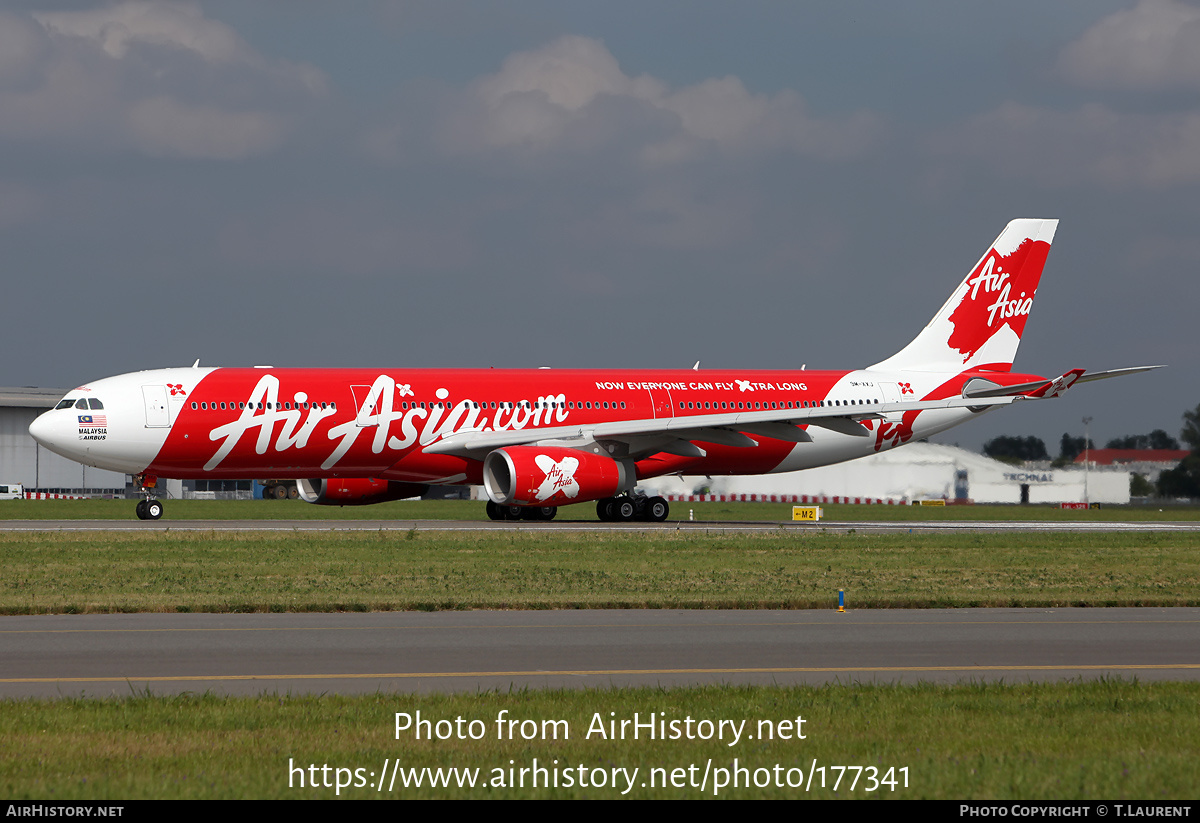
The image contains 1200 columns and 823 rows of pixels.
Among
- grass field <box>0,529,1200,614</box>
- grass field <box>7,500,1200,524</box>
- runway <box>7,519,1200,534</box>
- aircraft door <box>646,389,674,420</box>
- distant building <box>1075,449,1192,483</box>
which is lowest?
grass field <box>0,529,1200,614</box>

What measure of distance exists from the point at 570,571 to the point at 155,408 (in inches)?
668

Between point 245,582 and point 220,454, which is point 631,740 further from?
point 220,454

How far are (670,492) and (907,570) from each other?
2873 cm

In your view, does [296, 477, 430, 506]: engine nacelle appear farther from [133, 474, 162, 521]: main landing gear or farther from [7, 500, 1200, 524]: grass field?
[133, 474, 162, 521]: main landing gear

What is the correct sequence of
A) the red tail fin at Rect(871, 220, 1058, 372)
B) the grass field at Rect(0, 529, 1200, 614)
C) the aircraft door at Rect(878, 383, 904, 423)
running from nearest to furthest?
the grass field at Rect(0, 529, 1200, 614) < the aircraft door at Rect(878, 383, 904, 423) < the red tail fin at Rect(871, 220, 1058, 372)

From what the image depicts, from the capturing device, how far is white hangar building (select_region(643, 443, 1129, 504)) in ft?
188

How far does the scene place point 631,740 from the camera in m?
9.50

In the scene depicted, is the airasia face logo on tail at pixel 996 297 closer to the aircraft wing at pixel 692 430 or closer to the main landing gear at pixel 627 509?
the aircraft wing at pixel 692 430

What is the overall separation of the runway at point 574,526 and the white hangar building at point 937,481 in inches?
495

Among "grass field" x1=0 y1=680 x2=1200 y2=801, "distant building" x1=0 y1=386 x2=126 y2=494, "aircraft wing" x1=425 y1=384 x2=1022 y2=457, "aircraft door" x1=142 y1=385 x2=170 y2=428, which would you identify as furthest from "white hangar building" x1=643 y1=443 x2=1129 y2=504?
"distant building" x1=0 y1=386 x2=126 y2=494

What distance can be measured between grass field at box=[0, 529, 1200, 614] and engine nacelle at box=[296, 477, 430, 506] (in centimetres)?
758

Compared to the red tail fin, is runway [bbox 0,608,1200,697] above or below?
below

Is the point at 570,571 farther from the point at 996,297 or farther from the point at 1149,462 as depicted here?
the point at 1149,462

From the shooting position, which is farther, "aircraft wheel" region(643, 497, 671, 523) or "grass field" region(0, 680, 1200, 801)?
"aircraft wheel" region(643, 497, 671, 523)
